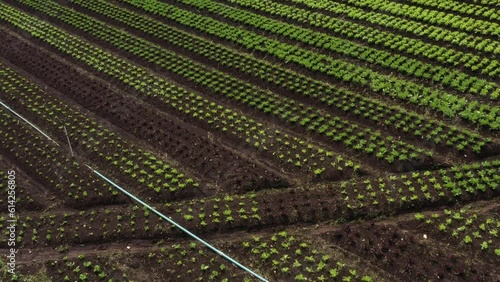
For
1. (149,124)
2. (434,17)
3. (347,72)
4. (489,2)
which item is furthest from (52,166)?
(489,2)

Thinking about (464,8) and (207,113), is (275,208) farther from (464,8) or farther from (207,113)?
(464,8)

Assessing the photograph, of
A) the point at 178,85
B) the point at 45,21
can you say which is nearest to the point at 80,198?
the point at 178,85

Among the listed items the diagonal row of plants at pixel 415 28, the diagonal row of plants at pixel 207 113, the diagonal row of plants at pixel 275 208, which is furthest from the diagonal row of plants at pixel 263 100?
the diagonal row of plants at pixel 415 28

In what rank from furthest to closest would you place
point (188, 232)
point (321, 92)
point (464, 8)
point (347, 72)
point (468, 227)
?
point (464, 8) → point (347, 72) → point (321, 92) → point (188, 232) → point (468, 227)

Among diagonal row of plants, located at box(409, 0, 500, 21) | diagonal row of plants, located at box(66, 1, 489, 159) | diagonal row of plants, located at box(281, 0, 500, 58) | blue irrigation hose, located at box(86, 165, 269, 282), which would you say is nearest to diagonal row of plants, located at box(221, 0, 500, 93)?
diagonal row of plants, located at box(281, 0, 500, 58)

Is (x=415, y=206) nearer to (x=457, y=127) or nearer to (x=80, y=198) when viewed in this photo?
(x=457, y=127)

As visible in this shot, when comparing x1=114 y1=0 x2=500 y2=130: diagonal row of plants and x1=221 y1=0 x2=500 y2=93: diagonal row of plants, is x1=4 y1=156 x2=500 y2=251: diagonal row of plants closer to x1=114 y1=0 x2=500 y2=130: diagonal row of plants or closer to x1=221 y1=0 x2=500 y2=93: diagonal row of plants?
x1=114 y1=0 x2=500 y2=130: diagonal row of plants
